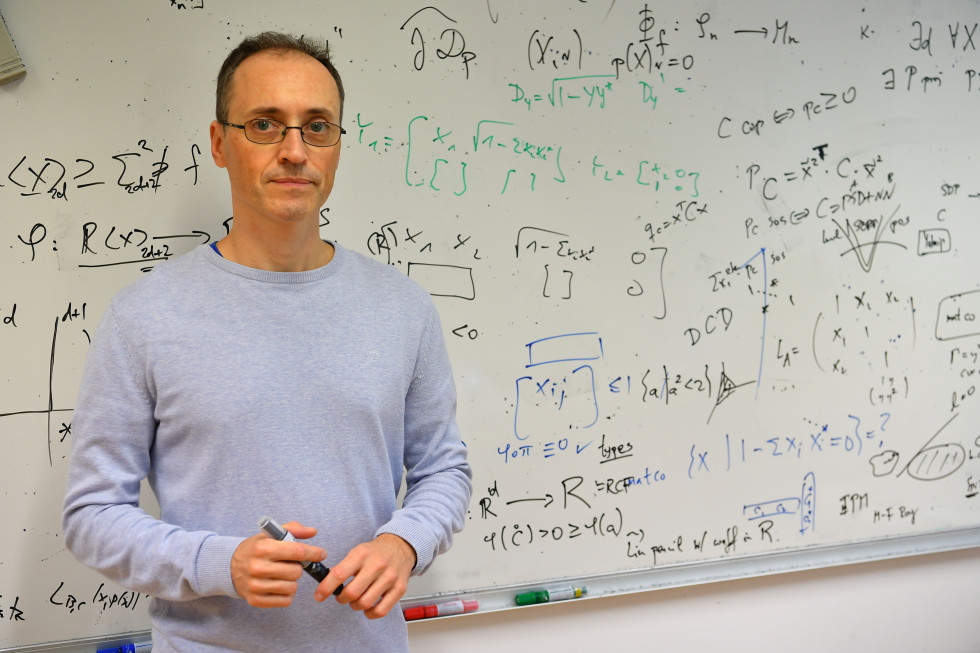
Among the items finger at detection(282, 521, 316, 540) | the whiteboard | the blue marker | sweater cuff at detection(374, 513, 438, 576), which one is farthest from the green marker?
finger at detection(282, 521, 316, 540)

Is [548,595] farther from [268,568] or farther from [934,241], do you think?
[934,241]

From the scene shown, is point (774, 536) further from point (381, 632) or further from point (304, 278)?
point (304, 278)

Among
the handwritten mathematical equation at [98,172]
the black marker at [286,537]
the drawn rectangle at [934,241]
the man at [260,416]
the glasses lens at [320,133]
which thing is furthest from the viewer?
the drawn rectangle at [934,241]

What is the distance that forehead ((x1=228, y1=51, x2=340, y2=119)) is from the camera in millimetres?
1150

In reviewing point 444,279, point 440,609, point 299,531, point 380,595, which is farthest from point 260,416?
point 440,609

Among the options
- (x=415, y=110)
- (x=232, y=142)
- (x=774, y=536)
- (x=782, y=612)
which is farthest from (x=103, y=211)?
(x=782, y=612)

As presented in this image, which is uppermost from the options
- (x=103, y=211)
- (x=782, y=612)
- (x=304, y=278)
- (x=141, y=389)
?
(x=103, y=211)

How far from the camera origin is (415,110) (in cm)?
165

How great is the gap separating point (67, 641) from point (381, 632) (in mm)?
751

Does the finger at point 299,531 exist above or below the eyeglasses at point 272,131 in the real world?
below

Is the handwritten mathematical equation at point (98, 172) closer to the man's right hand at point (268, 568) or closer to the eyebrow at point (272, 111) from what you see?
the eyebrow at point (272, 111)

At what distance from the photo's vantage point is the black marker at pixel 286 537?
3.10 feet

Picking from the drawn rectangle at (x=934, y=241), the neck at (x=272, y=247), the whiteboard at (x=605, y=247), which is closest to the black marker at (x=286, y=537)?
the neck at (x=272, y=247)

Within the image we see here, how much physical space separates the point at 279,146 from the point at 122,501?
56 cm
